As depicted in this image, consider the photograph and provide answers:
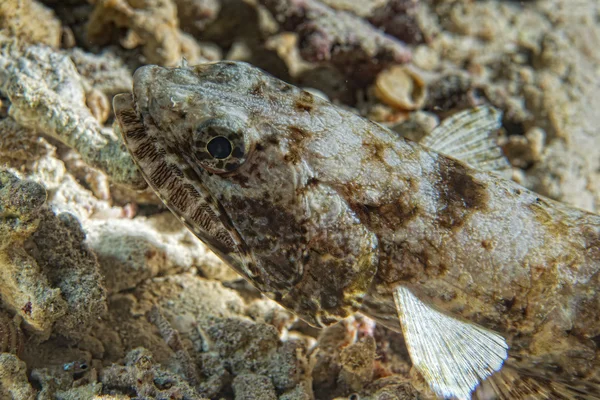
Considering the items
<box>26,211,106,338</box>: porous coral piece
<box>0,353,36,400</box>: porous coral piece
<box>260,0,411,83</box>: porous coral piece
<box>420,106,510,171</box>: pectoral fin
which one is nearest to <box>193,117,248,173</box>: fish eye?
<box>26,211,106,338</box>: porous coral piece

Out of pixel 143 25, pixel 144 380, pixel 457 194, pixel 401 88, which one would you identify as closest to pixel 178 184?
pixel 144 380

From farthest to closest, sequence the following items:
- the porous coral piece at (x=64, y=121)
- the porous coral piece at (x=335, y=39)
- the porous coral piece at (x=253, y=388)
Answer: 1. the porous coral piece at (x=335, y=39)
2. the porous coral piece at (x=64, y=121)
3. the porous coral piece at (x=253, y=388)

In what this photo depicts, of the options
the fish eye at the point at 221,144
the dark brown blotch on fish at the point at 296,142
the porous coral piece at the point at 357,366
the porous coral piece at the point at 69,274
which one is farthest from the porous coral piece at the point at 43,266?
the porous coral piece at the point at 357,366

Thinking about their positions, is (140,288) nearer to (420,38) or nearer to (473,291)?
(473,291)

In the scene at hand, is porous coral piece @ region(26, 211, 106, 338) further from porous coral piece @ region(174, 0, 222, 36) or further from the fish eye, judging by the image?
porous coral piece @ region(174, 0, 222, 36)

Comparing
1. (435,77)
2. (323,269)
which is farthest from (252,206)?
(435,77)

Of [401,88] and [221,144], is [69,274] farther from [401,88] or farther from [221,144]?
[401,88]

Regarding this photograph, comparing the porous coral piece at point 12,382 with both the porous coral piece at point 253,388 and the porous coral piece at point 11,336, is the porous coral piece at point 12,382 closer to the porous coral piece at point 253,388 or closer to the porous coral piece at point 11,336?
the porous coral piece at point 11,336
